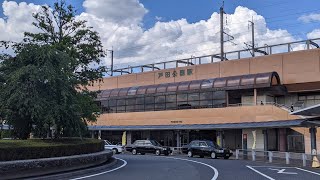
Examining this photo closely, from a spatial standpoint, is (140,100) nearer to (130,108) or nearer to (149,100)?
(149,100)

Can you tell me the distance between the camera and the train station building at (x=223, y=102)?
45438 millimetres

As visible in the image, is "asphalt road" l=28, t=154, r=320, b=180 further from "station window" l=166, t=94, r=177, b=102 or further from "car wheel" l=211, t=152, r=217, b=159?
"station window" l=166, t=94, r=177, b=102

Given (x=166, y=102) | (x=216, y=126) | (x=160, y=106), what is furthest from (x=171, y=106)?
(x=216, y=126)

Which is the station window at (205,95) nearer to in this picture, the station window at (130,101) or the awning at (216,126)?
the awning at (216,126)

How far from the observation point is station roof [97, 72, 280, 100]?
4700cm

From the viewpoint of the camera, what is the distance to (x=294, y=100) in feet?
162

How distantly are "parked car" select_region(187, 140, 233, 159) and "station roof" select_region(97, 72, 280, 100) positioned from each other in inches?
452

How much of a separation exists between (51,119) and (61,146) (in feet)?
4.47

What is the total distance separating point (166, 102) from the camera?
2243 inches

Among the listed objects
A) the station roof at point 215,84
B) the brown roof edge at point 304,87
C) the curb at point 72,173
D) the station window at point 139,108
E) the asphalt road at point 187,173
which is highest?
the station roof at point 215,84

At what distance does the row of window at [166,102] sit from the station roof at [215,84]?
0.83 m

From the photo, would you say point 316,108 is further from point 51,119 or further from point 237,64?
point 237,64

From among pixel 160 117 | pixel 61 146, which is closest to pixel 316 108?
pixel 61 146

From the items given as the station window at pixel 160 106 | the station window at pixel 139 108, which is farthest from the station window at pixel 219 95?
the station window at pixel 139 108
